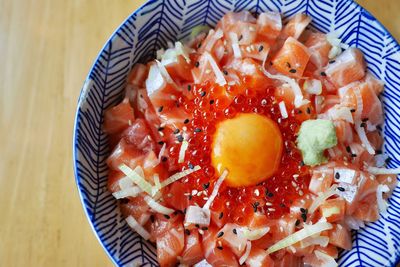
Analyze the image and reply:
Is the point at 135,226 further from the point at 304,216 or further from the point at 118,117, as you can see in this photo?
the point at 304,216

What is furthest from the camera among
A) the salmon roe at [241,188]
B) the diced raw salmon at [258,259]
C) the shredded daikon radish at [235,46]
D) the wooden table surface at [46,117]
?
the wooden table surface at [46,117]

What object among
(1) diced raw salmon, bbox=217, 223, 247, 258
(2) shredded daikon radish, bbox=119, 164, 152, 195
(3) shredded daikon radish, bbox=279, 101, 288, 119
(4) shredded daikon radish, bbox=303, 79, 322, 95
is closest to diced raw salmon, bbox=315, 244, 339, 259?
(1) diced raw salmon, bbox=217, 223, 247, 258

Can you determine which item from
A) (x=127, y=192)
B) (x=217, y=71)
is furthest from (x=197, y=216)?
(x=217, y=71)

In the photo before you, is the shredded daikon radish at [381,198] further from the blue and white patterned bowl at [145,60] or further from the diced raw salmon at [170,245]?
the diced raw salmon at [170,245]

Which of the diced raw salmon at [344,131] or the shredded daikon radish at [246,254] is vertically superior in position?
the diced raw salmon at [344,131]

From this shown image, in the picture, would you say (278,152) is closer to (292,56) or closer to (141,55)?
(292,56)

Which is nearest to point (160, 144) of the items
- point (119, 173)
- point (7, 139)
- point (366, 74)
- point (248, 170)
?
point (119, 173)

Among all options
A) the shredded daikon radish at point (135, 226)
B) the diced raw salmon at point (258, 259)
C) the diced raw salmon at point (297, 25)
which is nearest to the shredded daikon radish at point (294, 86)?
the diced raw salmon at point (297, 25)
